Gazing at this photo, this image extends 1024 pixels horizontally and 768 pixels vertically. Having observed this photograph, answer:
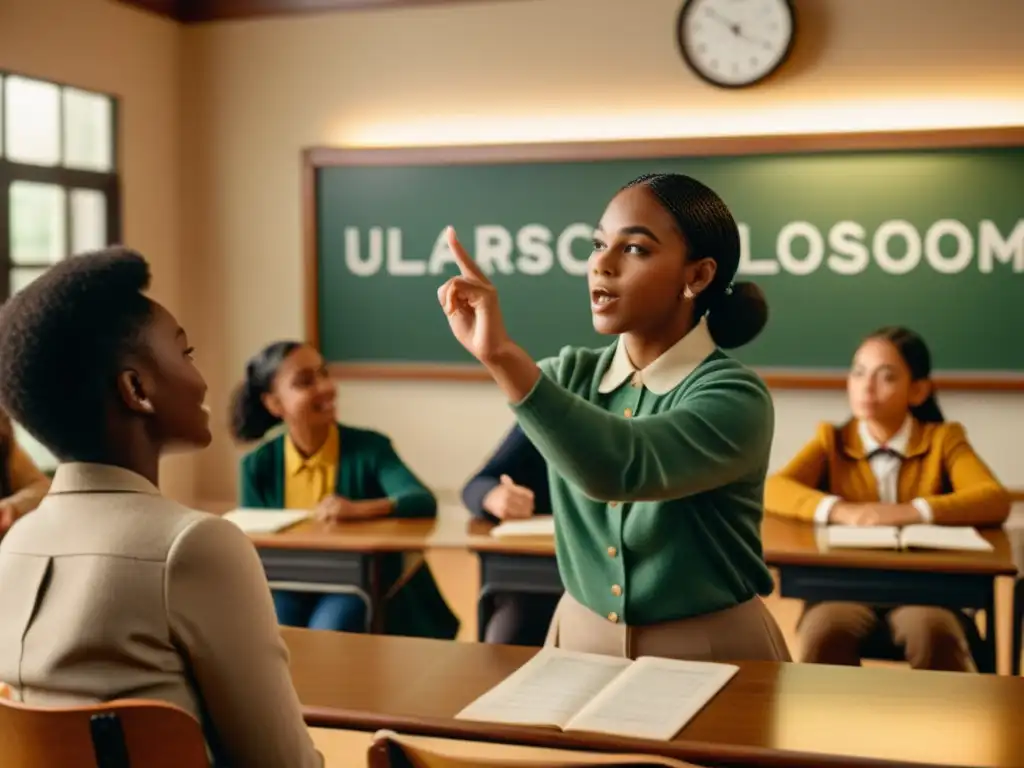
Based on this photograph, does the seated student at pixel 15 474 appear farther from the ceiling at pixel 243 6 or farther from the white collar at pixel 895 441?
the ceiling at pixel 243 6

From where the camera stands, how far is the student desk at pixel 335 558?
10.3ft

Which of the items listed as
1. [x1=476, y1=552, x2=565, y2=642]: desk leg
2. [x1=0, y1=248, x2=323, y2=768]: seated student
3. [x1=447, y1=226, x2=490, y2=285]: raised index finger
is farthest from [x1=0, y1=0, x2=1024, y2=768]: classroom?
[x1=0, y1=248, x2=323, y2=768]: seated student

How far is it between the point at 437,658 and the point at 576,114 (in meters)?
3.82

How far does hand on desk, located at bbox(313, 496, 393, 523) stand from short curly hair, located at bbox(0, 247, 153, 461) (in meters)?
2.17

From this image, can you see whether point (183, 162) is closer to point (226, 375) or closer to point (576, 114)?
point (226, 375)

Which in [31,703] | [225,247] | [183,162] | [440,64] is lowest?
[31,703]

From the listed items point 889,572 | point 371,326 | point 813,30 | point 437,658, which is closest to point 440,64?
point 371,326

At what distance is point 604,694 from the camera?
5.19ft

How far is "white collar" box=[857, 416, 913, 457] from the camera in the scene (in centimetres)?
343

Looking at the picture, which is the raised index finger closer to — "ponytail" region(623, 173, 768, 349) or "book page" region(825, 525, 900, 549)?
"ponytail" region(623, 173, 768, 349)

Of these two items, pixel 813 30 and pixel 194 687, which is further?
pixel 813 30

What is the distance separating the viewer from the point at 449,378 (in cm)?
545

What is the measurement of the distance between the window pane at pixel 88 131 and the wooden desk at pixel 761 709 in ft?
12.5

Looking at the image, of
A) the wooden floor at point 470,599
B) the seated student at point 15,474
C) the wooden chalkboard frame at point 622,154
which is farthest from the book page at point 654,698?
the wooden chalkboard frame at point 622,154
